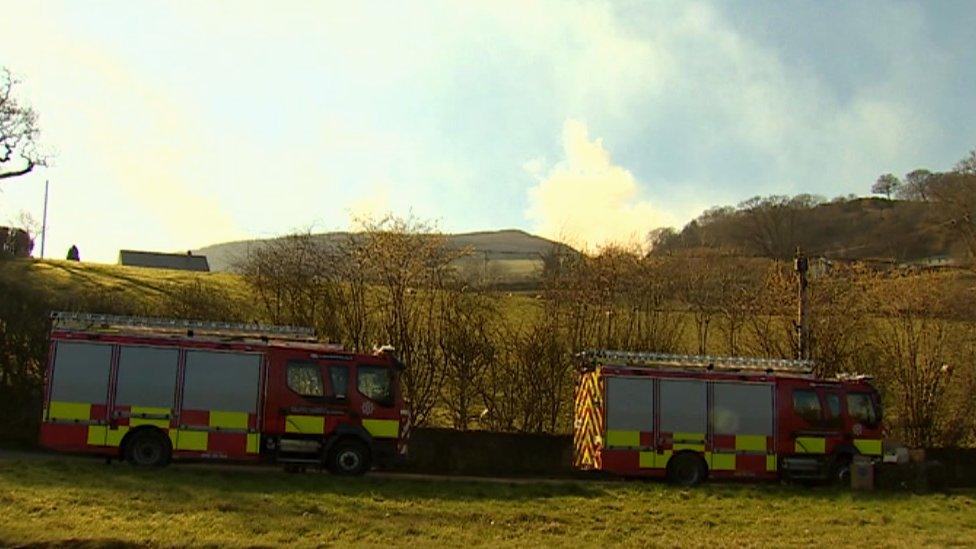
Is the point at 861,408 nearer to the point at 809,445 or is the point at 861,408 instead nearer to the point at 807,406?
the point at 807,406

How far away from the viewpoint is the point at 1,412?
22.5 meters

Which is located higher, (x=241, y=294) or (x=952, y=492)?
(x=241, y=294)


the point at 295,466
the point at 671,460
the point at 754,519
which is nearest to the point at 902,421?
the point at 671,460

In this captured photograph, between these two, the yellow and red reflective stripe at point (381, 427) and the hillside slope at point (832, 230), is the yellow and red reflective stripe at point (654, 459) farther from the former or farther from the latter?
the hillside slope at point (832, 230)

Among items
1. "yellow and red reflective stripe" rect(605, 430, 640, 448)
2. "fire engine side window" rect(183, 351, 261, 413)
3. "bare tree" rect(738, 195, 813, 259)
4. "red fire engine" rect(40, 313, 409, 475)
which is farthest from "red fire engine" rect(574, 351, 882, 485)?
"bare tree" rect(738, 195, 813, 259)

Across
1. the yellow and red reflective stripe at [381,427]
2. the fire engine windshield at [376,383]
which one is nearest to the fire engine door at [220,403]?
the fire engine windshield at [376,383]

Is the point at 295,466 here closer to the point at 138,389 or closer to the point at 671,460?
the point at 138,389

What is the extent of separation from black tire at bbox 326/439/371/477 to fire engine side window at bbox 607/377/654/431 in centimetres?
573

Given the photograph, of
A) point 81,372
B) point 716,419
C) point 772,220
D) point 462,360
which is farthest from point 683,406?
point 772,220

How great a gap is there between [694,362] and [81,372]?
14051 mm

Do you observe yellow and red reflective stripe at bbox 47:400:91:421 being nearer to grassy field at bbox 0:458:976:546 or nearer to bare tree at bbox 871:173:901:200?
grassy field at bbox 0:458:976:546

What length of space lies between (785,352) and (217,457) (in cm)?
1978

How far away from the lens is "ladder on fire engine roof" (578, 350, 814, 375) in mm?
21891

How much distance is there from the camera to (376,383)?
65.0ft
